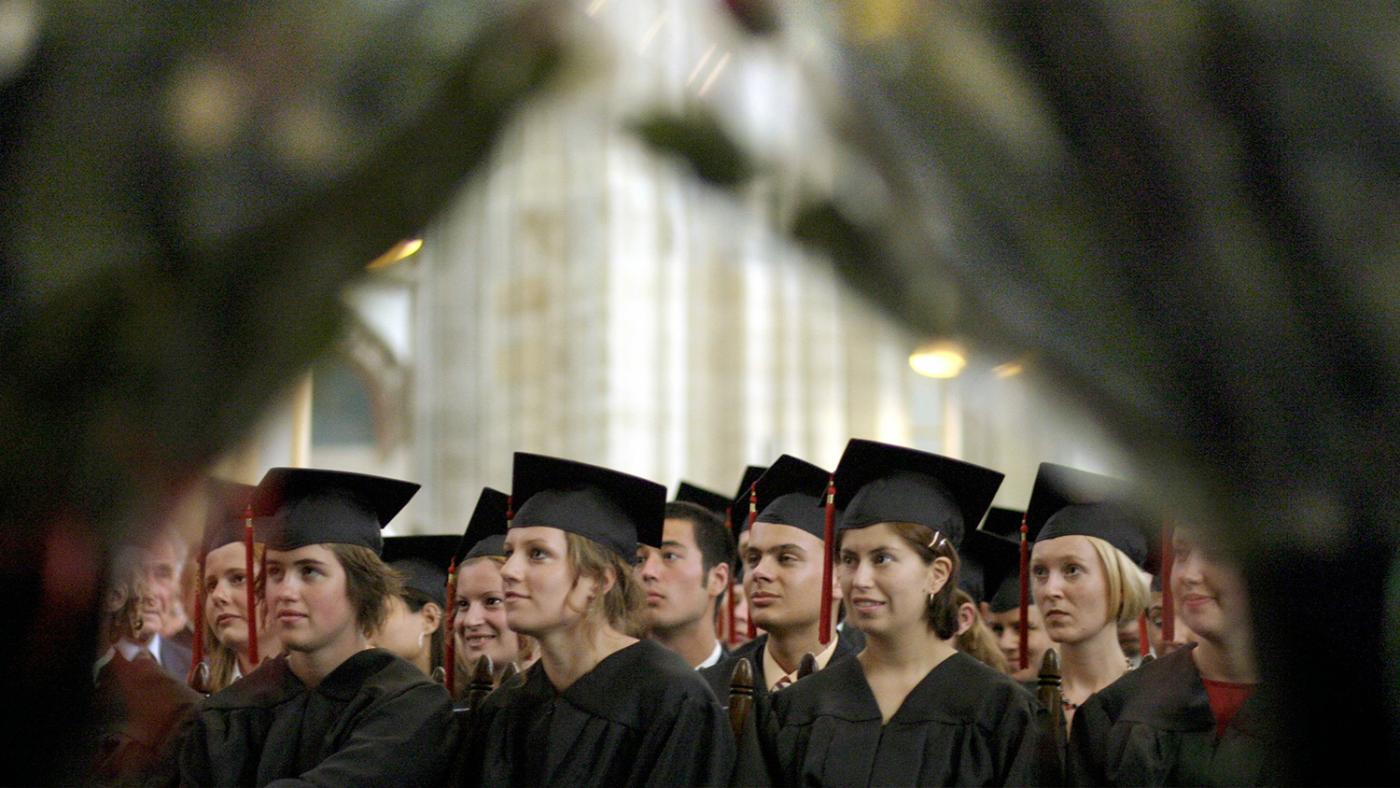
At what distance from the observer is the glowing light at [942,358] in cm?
73

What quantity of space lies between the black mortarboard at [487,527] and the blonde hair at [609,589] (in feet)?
2.93

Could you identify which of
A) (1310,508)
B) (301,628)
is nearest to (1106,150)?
(1310,508)

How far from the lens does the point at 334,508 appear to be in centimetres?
456

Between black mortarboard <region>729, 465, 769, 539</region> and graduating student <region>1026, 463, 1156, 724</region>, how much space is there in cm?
133

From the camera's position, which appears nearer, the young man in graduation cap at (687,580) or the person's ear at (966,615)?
the person's ear at (966,615)

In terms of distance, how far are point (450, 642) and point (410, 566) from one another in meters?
0.49

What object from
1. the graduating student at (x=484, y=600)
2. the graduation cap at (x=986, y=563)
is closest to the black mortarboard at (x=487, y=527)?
the graduating student at (x=484, y=600)

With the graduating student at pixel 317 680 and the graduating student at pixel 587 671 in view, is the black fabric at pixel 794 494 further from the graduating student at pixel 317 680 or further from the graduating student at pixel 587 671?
the graduating student at pixel 317 680

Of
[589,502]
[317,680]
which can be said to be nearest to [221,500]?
[589,502]

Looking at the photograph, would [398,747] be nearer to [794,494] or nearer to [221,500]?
[794,494]

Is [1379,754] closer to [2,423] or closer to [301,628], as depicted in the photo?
[2,423]

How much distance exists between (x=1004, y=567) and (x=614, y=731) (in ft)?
6.10

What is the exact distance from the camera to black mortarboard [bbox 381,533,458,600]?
18.0 ft

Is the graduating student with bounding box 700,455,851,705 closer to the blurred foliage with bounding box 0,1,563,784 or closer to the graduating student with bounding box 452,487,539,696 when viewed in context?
the graduating student with bounding box 452,487,539,696
